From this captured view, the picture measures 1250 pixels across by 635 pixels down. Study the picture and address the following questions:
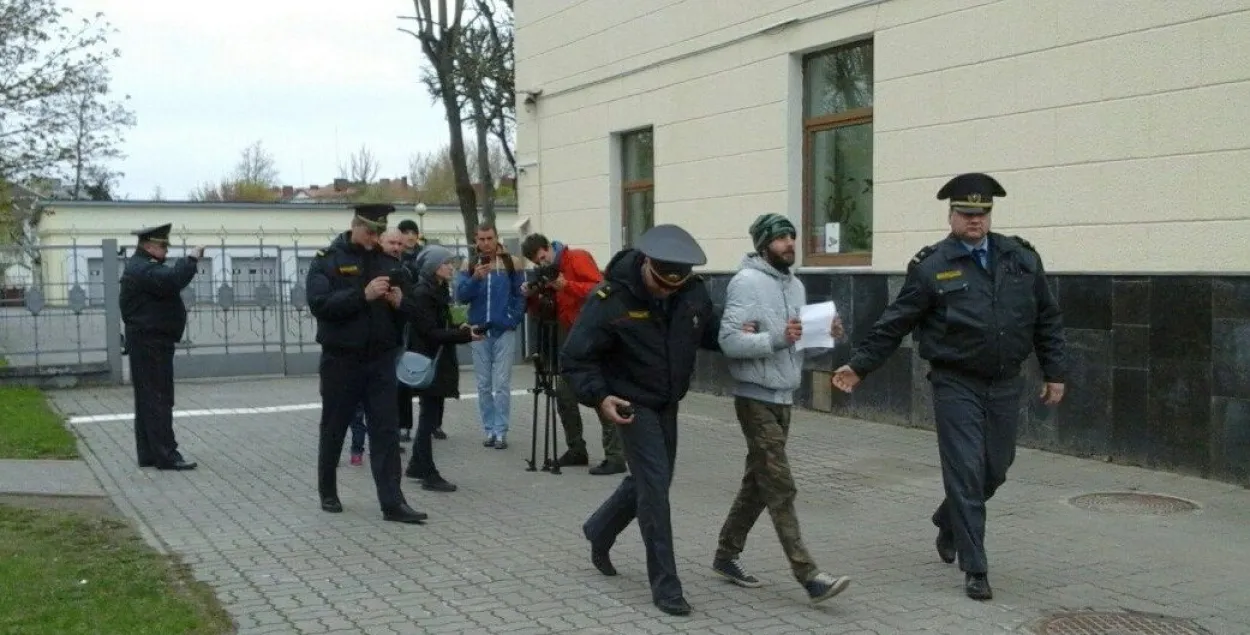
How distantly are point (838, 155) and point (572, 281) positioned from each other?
4539 millimetres

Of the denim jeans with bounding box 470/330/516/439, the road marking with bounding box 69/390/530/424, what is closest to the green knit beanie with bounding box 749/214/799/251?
the denim jeans with bounding box 470/330/516/439

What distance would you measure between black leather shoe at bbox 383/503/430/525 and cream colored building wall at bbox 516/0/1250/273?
216 inches

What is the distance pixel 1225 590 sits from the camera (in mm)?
6395

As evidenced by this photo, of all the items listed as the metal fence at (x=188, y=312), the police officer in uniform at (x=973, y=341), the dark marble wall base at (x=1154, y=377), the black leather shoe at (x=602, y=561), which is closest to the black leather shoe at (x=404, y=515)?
the black leather shoe at (x=602, y=561)

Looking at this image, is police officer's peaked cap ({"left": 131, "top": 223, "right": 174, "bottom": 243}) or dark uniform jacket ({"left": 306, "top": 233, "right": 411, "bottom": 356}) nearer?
dark uniform jacket ({"left": 306, "top": 233, "right": 411, "bottom": 356})

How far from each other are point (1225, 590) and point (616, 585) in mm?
3003

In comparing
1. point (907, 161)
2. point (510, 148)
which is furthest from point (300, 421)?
point (510, 148)

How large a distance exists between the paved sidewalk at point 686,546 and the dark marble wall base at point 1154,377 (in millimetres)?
205

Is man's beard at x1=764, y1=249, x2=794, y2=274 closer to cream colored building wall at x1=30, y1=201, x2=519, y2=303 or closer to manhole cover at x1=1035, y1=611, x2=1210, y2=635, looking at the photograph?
manhole cover at x1=1035, y1=611, x2=1210, y2=635

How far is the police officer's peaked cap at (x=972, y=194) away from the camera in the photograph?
6301 mm

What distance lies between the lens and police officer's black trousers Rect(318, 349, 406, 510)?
813 cm

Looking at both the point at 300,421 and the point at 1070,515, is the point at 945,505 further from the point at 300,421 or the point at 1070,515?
the point at 300,421

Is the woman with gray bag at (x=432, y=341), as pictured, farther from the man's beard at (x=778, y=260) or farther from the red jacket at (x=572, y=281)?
the man's beard at (x=778, y=260)

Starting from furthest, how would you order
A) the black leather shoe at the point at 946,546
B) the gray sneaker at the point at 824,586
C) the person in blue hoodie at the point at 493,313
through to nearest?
1. the person in blue hoodie at the point at 493,313
2. the black leather shoe at the point at 946,546
3. the gray sneaker at the point at 824,586
